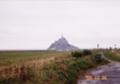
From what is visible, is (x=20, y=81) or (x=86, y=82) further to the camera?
(x=86, y=82)

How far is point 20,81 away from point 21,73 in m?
0.89

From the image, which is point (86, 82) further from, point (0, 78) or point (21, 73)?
point (0, 78)

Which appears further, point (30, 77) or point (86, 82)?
point (86, 82)

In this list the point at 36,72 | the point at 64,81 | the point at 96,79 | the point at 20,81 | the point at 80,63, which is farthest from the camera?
the point at 80,63

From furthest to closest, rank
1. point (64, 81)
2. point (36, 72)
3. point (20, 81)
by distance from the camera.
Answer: point (64, 81) → point (36, 72) → point (20, 81)

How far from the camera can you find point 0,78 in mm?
23266

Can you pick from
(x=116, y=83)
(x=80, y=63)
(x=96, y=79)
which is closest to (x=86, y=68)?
(x=80, y=63)

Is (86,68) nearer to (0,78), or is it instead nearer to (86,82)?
(86,82)

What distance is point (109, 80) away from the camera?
34125 millimetres

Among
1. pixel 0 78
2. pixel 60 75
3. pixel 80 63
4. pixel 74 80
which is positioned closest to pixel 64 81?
pixel 60 75

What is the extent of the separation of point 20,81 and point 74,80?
363 inches

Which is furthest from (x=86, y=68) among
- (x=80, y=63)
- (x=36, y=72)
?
(x=36, y=72)

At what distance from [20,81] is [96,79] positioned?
1185cm

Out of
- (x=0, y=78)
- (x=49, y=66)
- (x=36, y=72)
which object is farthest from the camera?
(x=49, y=66)
